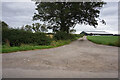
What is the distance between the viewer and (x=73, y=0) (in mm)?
18969

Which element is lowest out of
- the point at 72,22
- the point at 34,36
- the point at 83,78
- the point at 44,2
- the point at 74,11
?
the point at 83,78

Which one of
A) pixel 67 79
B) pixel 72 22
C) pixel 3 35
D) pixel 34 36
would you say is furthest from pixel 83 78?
pixel 72 22

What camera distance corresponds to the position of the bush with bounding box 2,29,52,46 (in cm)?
→ 897

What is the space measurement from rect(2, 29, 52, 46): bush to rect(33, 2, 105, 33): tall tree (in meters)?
9.89

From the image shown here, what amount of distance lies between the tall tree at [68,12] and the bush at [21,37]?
9894 mm

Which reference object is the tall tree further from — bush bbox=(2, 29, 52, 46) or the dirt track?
the dirt track

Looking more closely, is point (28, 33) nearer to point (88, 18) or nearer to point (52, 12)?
point (52, 12)

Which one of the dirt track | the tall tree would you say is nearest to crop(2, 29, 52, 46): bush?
the dirt track

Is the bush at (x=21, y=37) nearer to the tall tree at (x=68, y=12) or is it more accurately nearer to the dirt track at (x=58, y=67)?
the dirt track at (x=58, y=67)

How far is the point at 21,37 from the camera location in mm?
9336

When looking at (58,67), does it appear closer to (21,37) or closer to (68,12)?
(21,37)

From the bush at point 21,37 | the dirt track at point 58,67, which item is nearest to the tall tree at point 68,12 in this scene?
the bush at point 21,37

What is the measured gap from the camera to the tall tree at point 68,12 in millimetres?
18609

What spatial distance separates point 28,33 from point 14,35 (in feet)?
5.33
